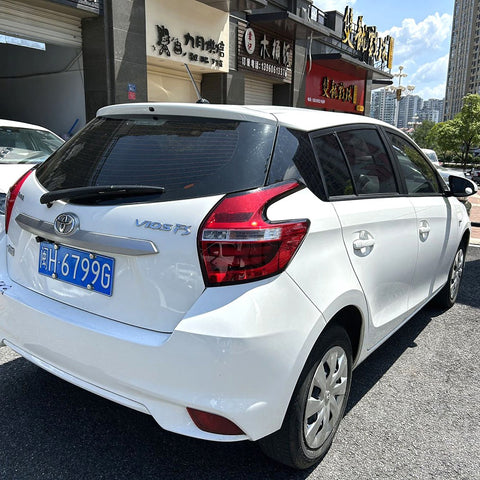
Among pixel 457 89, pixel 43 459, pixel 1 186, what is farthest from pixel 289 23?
pixel 457 89

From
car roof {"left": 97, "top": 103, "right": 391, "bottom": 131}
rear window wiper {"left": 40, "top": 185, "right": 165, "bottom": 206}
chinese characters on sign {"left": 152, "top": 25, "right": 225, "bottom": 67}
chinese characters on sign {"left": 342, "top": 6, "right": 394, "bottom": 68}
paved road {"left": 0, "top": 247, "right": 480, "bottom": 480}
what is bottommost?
paved road {"left": 0, "top": 247, "right": 480, "bottom": 480}

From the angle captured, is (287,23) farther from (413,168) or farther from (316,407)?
(316,407)

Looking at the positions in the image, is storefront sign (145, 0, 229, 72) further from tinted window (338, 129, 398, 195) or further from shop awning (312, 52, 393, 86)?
tinted window (338, 129, 398, 195)

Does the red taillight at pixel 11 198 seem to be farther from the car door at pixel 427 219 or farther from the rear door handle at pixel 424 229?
the rear door handle at pixel 424 229

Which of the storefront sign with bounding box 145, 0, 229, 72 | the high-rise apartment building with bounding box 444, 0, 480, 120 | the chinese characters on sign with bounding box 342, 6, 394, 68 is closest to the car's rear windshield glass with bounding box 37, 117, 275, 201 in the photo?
the storefront sign with bounding box 145, 0, 229, 72

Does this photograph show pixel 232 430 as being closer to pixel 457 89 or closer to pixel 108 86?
pixel 108 86

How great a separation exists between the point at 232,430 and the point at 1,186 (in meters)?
4.11

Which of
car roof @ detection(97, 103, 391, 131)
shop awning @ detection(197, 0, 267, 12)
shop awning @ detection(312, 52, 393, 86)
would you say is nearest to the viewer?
car roof @ detection(97, 103, 391, 131)

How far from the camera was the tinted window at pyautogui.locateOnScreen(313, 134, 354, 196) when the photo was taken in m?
2.27

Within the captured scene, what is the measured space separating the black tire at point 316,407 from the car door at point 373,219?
34 cm

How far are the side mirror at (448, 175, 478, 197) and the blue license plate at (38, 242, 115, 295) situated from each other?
292 cm

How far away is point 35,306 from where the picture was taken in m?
2.13

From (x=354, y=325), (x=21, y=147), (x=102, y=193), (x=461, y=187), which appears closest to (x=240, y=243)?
(x=102, y=193)

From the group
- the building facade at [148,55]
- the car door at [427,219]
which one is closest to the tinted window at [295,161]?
the car door at [427,219]
